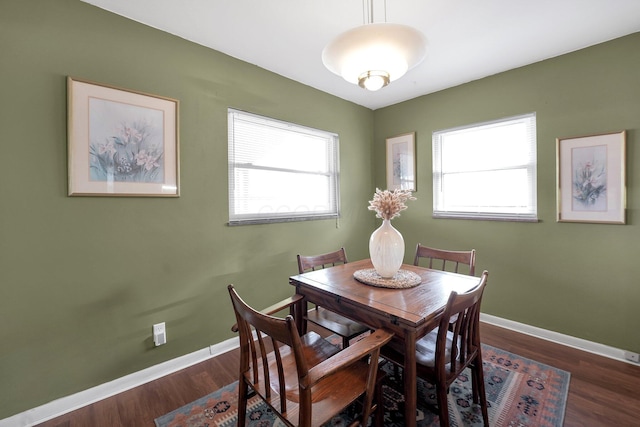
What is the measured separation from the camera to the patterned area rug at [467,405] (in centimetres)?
165

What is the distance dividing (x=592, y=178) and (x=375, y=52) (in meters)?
2.28

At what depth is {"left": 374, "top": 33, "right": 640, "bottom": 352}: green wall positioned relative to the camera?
2.21 meters

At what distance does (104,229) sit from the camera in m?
1.89

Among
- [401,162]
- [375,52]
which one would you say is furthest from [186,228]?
[401,162]

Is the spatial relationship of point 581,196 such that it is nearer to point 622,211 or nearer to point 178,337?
point 622,211

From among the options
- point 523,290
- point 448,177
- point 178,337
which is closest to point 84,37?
point 178,337

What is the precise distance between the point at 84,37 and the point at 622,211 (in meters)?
4.04

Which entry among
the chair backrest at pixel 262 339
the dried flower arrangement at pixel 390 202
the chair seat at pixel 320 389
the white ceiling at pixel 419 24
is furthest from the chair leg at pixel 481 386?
the white ceiling at pixel 419 24

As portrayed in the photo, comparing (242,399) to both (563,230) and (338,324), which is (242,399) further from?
(563,230)

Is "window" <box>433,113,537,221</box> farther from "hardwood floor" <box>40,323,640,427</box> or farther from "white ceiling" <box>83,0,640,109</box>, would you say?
"hardwood floor" <box>40,323,640,427</box>

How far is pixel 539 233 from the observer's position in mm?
2625

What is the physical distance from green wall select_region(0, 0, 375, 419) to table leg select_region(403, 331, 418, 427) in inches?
66.5

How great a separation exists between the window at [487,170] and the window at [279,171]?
4.11ft

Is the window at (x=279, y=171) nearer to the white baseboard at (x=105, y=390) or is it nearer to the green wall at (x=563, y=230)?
the white baseboard at (x=105, y=390)
